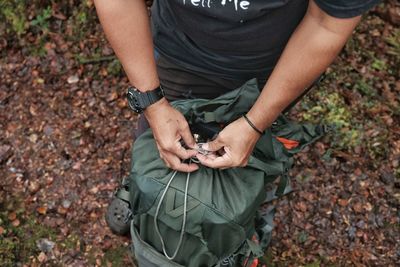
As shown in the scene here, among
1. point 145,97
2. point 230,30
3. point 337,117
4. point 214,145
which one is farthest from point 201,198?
point 337,117

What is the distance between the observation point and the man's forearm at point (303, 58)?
71.7 inches

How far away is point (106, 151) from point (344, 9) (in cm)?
232

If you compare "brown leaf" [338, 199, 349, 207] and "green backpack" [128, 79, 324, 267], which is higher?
"green backpack" [128, 79, 324, 267]

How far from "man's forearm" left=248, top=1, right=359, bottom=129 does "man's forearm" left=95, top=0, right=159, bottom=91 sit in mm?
541

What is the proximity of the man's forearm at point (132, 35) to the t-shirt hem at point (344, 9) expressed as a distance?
824 mm

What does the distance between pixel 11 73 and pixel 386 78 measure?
310 cm

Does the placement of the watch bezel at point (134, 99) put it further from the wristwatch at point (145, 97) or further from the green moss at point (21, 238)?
the green moss at point (21, 238)

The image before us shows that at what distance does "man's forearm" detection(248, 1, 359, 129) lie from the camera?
1.82 meters

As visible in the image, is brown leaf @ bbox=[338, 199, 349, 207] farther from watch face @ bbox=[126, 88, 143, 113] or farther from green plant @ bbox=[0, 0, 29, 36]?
green plant @ bbox=[0, 0, 29, 36]

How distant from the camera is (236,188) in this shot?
226cm

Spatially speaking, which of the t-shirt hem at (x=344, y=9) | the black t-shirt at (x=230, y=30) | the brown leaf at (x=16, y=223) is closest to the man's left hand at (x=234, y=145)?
the black t-shirt at (x=230, y=30)

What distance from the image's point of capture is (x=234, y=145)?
217 centimetres

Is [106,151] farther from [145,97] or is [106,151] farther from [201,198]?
[201,198]

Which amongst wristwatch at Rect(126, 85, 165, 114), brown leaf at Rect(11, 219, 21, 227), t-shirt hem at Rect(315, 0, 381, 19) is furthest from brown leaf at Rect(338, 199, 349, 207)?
brown leaf at Rect(11, 219, 21, 227)
